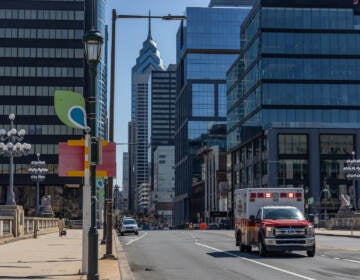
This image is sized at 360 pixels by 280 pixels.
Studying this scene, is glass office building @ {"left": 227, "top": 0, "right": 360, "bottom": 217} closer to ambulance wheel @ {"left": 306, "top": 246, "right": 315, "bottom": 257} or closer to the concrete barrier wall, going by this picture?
the concrete barrier wall

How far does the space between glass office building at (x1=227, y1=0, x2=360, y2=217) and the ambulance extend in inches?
2693

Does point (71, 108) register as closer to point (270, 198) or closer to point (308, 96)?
point (270, 198)

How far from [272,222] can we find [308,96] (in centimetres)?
7753

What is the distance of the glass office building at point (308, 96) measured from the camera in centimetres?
9706

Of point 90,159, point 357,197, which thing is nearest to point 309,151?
point 357,197

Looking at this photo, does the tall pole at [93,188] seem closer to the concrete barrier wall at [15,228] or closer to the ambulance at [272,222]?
the ambulance at [272,222]

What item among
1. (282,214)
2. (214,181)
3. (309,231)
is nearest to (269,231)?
(309,231)

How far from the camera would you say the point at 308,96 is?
99500mm

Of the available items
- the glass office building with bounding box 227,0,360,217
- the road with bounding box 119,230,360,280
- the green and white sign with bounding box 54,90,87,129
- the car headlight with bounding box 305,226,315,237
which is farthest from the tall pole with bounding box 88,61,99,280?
the glass office building with bounding box 227,0,360,217

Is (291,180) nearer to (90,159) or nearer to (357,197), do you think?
(357,197)

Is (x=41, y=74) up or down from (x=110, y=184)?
up

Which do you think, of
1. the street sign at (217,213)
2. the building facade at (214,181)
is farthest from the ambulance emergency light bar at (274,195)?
the building facade at (214,181)

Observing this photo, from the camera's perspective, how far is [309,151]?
97.3 m

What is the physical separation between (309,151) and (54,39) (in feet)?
163
